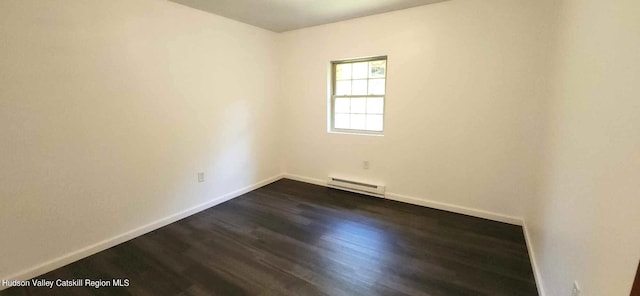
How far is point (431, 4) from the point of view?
109 inches

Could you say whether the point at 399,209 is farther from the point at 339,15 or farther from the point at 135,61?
the point at 135,61

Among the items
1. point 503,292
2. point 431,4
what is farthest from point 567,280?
point 431,4

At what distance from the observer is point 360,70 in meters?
3.49

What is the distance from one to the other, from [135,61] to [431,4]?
3.01 meters

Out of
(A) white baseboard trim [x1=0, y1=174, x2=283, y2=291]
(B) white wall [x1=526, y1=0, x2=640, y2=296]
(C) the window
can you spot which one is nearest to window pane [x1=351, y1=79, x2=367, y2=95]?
(C) the window

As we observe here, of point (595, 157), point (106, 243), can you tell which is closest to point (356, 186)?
point (595, 157)

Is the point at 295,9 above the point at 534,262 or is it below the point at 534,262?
above

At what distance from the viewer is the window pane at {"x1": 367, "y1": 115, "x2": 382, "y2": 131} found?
3424 mm

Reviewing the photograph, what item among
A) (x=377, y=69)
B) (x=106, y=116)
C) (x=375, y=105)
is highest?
(x=377, y=69)

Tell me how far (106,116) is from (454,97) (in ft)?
11.0

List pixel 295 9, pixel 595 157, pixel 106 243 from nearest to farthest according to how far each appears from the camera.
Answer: pixel 595 157 → pixel 106 243 → pixel 295 9

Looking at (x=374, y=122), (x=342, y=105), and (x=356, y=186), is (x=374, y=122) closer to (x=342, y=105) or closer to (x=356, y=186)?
(x=342, y=105)

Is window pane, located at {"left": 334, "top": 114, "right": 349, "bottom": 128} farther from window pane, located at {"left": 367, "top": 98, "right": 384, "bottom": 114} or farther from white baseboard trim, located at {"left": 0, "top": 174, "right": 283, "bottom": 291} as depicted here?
white baseboard trim, located at {"left": 0, "top": 174, "right": 283, "bottom": 291}

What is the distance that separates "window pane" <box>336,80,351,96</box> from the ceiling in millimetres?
809
